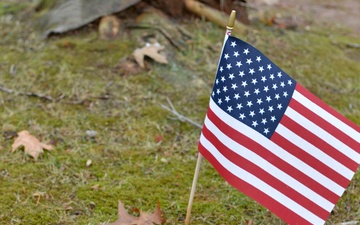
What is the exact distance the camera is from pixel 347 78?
4.43 m

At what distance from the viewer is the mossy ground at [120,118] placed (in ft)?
9.00

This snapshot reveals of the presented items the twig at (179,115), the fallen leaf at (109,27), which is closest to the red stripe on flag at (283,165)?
the twig at (179,115)

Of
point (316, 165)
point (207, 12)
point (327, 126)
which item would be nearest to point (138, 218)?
point (316, 165)

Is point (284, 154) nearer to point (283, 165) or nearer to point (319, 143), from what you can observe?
point (283, 165)

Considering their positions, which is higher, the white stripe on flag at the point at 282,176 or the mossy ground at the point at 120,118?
the white stripe on flag at the point at 282,176

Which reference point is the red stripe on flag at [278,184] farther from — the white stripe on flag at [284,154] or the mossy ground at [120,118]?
the mossy ground at [120,118]

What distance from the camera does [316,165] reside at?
6.88 ft

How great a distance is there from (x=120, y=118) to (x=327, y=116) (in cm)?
185

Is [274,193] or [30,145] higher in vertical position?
[274,193]

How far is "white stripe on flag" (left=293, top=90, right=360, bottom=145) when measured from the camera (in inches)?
80.8

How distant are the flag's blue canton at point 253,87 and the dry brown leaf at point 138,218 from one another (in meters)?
0.72

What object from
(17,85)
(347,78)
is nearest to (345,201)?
(347,78)

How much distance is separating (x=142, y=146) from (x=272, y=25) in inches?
99.7

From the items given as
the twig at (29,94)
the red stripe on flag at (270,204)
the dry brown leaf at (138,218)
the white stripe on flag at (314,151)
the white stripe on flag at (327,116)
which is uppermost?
the white stripe on flag at (327,116)
